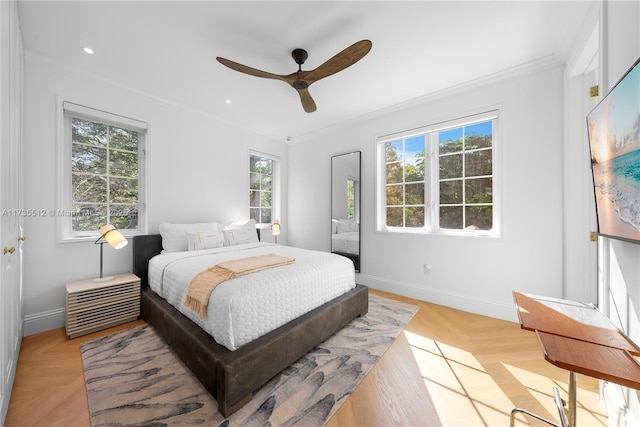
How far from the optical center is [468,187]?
288 centimetres

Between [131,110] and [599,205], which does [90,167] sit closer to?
→ [131,110]

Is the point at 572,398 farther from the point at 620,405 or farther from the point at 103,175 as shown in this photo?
the point at 103,175

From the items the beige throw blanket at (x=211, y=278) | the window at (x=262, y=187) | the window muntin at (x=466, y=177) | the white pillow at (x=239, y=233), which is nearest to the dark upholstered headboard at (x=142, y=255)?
the white pillow at (x=239, y=233)

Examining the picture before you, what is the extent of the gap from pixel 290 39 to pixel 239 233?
8.09 feet

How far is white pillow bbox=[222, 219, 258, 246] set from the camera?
332cm

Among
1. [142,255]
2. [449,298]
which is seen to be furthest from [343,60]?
[142,255]

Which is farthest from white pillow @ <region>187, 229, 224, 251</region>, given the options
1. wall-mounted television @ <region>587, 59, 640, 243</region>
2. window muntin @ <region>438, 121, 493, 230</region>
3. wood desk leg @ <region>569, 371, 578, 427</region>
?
wall-mounted television @ <region>587, 59, 640, 243</region>

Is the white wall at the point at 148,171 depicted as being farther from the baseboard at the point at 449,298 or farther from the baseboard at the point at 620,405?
the baseboard at the point at 620,405

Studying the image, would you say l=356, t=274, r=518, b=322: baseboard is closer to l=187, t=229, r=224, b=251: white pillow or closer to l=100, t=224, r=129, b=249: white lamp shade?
l=187, t=229, r=224, b=251: white pillow

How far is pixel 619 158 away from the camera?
1104 mm

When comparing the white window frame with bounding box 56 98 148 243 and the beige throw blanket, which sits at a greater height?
the white window frame with bounding box 56 98 148 243

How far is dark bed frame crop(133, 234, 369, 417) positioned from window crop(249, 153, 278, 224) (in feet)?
7.57

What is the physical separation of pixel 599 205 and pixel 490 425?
4.60ft

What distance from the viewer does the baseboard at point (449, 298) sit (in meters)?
2.55
